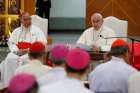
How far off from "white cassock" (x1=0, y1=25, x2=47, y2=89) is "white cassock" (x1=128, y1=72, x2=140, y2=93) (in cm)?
378

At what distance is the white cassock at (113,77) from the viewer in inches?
185

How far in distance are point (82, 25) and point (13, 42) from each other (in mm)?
10437

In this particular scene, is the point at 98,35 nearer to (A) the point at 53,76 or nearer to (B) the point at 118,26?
(B) the point at 118,26

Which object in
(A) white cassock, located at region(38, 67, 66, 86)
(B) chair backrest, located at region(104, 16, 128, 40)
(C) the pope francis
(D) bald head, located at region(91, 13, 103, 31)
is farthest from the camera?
(B) chair backrest, located at region(104, 16, 128, 40)

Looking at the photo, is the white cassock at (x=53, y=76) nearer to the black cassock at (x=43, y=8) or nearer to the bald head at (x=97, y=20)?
the bald head at (x=97, y=20)

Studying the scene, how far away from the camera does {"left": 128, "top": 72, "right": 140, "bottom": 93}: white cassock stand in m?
4.33

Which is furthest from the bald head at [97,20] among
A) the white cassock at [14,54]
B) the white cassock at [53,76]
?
the white cassock at [53,76]

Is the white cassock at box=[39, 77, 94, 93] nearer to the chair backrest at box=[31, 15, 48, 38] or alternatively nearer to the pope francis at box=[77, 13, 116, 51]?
the pope francis at box=[77, 13, 116, 51]

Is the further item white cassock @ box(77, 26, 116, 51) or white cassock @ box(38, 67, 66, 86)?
white cassock @ box(77, 26, 116, 51)

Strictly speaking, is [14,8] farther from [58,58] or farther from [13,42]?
[58,58]

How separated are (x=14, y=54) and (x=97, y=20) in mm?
1612

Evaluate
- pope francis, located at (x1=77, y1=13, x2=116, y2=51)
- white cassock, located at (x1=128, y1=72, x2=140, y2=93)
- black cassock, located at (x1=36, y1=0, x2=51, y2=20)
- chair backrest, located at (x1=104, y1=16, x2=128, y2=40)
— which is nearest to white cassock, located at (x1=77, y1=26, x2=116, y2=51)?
pope francis, located at (x1=77, y1=13, x2=116, y2=51)

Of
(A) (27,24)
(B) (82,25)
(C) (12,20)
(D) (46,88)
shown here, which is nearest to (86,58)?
(D) (46,88)

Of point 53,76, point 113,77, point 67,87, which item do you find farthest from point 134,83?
point 67,87
